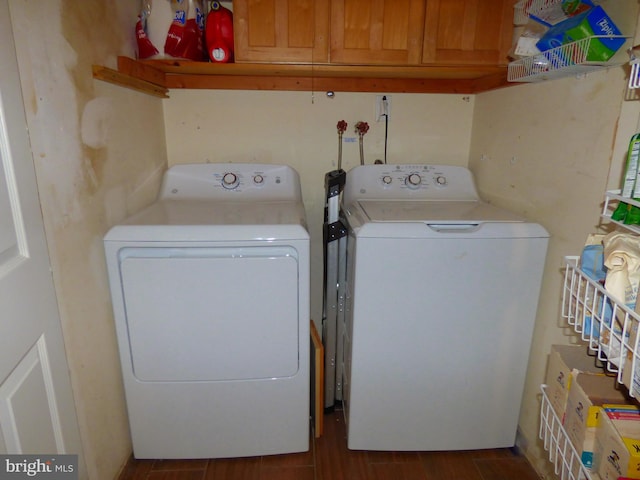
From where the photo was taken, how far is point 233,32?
1670 millimetres

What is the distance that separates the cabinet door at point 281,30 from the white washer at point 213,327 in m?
0.62

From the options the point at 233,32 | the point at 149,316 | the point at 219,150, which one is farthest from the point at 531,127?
the point at 149,316

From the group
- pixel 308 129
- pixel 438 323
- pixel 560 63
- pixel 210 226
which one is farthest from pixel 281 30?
pixel 438 323

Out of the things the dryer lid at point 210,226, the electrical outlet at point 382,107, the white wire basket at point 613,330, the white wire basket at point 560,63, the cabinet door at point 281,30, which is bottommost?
the white wire basket at point 613,330

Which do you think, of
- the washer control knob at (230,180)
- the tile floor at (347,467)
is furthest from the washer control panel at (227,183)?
the tile floor at (347,467)

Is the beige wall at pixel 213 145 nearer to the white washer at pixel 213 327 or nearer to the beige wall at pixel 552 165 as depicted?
the beige wall at pixel 552 165

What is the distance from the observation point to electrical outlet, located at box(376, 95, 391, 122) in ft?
6.95

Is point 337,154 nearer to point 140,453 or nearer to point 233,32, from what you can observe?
point 233,32

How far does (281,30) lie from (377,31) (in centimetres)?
39

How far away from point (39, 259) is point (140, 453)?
0.96m

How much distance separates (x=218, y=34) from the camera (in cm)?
168

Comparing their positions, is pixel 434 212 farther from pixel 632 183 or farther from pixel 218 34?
pixel 218 34

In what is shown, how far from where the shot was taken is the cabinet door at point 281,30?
1595 mm

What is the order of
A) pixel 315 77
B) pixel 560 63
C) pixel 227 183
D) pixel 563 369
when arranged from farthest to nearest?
pixel 315 77 → pixel 227 183 → pixel 560 63 → pixel 563 369
